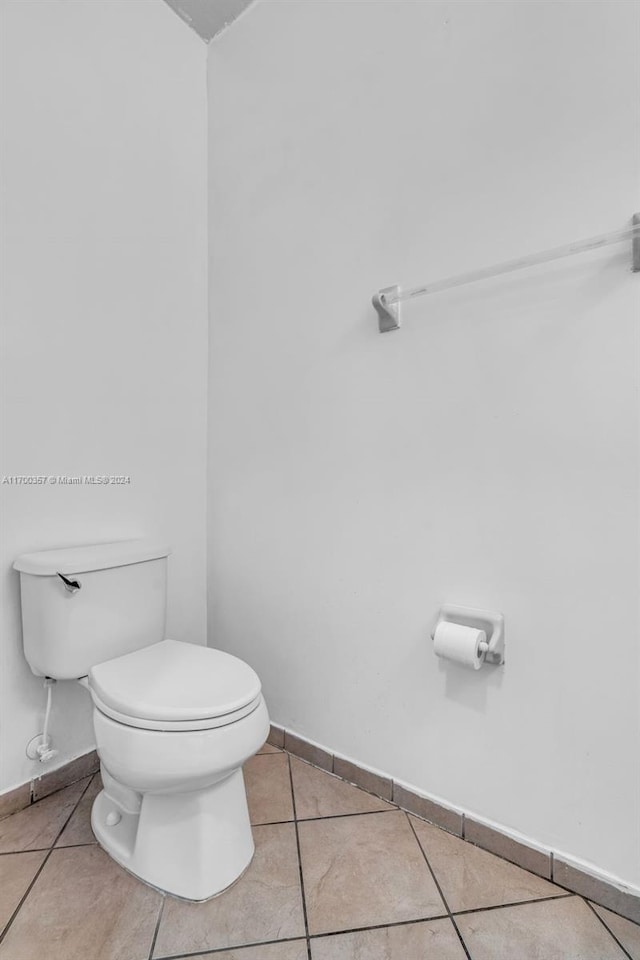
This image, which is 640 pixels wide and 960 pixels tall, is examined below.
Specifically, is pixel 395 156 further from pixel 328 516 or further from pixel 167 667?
pixel 167 667

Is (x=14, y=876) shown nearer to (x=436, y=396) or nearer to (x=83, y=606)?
(x=83, y=606)

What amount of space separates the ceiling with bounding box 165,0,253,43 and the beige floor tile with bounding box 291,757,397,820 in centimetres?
252

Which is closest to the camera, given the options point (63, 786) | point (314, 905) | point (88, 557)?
point (314, 905)

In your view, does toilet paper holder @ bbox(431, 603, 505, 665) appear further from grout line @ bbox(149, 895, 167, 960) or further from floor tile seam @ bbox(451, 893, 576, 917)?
grout line @ bbox(149, 895, 167, 960)

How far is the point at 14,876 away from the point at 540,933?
44.0 inches

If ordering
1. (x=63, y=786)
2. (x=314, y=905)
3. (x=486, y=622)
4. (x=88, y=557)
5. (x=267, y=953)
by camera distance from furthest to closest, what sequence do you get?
(x=63, y=786), (x=88, y=557), (x=486, y=622), (x=314, y=905), (x=267, y=953)

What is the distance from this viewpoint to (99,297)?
1447mm

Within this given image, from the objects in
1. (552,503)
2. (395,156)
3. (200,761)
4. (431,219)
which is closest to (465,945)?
(200,761)

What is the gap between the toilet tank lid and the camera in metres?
1.20

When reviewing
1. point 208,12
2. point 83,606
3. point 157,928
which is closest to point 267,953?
point 157,928

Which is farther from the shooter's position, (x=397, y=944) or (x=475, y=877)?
(x=475, y=877)


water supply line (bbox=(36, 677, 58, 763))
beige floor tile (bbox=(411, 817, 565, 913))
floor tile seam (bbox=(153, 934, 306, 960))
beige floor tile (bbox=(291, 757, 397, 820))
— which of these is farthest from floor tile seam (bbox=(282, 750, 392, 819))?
water supply line (bbox=(36, 677, 58, 763))

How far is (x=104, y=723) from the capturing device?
1032 mm

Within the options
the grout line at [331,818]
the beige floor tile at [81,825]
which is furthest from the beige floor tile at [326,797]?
the beige floor tile at [81,825]
